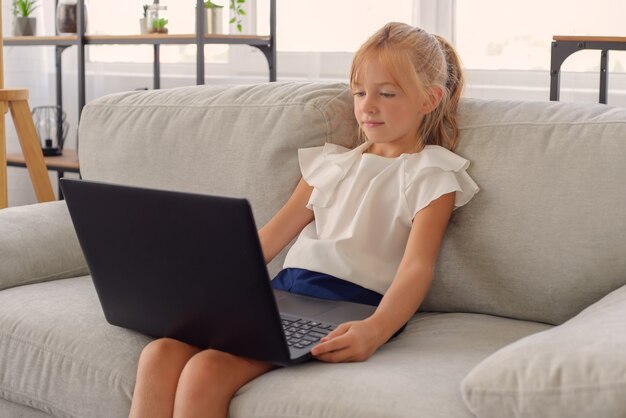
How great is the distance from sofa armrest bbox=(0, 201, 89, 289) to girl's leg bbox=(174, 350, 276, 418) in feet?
2.27

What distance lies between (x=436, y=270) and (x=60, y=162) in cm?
219

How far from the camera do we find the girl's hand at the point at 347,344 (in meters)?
1.45

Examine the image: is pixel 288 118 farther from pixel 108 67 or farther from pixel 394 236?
pixel 108 67

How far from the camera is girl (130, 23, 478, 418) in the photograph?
66.6 inches

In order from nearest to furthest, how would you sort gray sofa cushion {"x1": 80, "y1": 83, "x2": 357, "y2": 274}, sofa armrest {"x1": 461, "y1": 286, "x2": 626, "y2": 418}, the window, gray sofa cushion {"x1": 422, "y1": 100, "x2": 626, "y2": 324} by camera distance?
sofa armrest {"x1": 461, "y1": 286, "x2": 626, "y2": 418} < gray sofa cushion {"x1": 422, "y1": 100, "x2": 626, "y2": 324} < gray sofa cushion {"x1": 80, "y1": 83, "x2": 357, "y2": 274} < the window

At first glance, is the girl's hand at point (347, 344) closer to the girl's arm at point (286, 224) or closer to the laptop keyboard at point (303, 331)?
the laptop keyboard at point (303, 331)

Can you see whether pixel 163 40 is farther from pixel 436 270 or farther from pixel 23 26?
pixel 436 270

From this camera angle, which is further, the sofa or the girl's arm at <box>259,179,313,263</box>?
the girl's arm at <box>259,179,313,263</box>

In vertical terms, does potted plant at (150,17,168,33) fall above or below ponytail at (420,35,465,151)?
above

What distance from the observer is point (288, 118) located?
1.99 m

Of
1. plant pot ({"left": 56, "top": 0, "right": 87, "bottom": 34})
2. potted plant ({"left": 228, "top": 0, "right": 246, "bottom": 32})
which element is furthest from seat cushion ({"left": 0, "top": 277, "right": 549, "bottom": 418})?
plant pot ({"left": 56, "top": 0, "right": 87, "bottom": 34})

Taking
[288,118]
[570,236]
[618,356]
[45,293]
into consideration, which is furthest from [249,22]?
[618,356]

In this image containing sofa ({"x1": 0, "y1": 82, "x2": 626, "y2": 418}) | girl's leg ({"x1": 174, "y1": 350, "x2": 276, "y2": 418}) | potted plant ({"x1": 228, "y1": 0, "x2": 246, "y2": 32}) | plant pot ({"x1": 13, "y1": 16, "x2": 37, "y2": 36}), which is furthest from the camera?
plant pot ({"x1": 13, "y1": 16, "x2": 37, "y2": 36})

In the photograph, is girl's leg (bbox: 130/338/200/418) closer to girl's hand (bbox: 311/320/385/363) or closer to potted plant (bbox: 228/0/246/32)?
girl's hand (bbox: 311/320/385/363)
